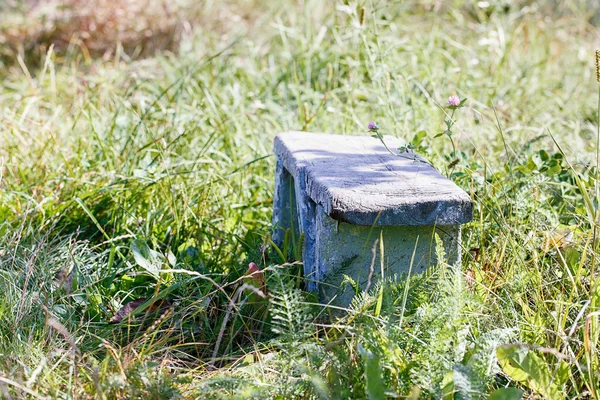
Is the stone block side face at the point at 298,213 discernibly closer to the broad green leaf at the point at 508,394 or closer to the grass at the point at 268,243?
the grass at the point at 268,243

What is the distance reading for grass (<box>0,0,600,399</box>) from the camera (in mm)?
1646

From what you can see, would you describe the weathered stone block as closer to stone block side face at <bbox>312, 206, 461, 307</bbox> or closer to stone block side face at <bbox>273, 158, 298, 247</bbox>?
stone block side face at <bbox>312, 206, 461, 307</bbox>

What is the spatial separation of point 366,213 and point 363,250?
17cm

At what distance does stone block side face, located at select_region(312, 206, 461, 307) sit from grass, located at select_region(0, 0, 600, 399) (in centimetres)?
7

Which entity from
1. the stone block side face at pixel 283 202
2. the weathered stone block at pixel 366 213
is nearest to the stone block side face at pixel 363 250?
the weathered stone block at pixel 366 213

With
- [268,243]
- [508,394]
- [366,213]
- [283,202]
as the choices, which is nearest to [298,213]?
[268,243]

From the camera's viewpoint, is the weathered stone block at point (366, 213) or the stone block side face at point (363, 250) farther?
the stone block side face at point (363, 250)

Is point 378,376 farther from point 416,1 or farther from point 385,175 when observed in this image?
point 416,1

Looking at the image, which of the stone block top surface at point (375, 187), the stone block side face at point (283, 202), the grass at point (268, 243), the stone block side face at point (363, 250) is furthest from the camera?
the stone block side face at point (283, 202)

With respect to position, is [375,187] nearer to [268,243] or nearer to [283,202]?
[268,243]

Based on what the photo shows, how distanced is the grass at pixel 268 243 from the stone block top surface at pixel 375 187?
0.53 ft

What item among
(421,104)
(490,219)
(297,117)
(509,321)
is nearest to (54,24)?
(297,117)

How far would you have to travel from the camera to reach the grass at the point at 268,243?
1.65 metres

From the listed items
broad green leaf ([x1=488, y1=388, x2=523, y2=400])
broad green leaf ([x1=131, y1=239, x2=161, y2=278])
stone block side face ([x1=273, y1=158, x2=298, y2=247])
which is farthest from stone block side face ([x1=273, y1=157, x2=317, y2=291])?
broad green leaf ([x1=488, y1=388, x2=523, y2=400])
